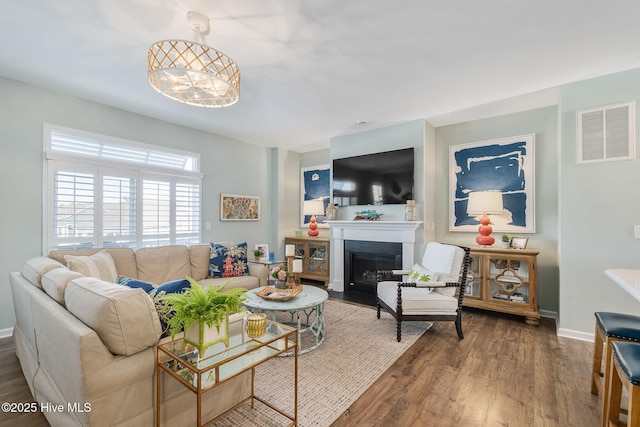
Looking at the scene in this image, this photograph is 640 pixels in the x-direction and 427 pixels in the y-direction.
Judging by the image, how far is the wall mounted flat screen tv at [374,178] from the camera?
417cm

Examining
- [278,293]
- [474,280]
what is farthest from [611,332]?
[278,293]

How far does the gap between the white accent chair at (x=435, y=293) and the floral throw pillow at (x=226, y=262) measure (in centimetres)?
185

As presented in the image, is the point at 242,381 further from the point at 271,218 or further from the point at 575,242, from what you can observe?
the point at 271,218

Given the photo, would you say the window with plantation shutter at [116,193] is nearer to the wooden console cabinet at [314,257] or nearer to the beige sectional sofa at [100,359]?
the beige sectional sofa at [100,359]

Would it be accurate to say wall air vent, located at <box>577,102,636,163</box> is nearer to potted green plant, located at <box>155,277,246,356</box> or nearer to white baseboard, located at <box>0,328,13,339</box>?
potted green plant, located at <box>155,277,246,356</box>

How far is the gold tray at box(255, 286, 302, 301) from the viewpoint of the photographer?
2604 mm

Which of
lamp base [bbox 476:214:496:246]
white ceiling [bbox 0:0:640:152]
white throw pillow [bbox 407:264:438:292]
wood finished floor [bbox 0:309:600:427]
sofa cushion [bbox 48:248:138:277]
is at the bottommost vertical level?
wood finished floor [bbox 0:309:600:427]

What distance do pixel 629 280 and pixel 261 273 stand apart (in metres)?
3.30

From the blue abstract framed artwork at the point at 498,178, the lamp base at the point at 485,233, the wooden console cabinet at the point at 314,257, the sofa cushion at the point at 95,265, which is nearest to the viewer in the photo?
the sofa cushion at the point at 95,265

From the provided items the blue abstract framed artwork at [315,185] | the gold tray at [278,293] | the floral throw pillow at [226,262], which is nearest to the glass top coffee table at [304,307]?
the gold tray at [278,293]

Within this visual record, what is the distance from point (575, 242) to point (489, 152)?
1589 mm

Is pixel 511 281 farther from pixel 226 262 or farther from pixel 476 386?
pixel 226 262

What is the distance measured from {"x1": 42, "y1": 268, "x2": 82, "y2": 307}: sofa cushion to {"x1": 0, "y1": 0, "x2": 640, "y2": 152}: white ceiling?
179cm

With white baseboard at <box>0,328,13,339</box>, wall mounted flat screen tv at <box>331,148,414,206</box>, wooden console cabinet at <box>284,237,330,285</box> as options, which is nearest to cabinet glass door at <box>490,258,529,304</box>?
wall mounted flat screen tv at <box>331,148,414,206</box>
